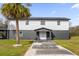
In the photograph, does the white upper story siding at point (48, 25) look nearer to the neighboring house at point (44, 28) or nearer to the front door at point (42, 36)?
the neighboring house at point (44, 28)

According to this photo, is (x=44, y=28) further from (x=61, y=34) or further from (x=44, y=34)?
(x=61, y=34)

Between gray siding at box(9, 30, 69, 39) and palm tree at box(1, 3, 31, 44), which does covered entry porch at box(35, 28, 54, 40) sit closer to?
gray siding at box(9, 30, 69, 39)

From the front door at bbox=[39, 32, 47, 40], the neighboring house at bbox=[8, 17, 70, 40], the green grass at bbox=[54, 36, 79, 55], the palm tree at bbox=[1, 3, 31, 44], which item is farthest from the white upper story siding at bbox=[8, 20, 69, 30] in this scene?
the palm tree at bbox=[1, 3, 31, 44]

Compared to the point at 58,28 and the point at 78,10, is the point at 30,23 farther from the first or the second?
the point at 78,10

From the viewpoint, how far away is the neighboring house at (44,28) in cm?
2517

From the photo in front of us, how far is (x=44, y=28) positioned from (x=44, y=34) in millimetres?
813

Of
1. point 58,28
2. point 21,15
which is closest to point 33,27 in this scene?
point 58,28

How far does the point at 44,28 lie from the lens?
26984 millimetres

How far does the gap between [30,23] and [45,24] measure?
6.72ft

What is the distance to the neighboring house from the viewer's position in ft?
82.6

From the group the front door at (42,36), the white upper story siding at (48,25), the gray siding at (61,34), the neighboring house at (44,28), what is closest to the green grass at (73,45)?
the gray siding at (61,34)

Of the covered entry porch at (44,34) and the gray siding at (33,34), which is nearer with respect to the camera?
the gray siding at (33,34)

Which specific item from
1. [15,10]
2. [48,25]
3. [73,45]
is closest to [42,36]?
[48,25]

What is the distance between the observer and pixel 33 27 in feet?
87.9
